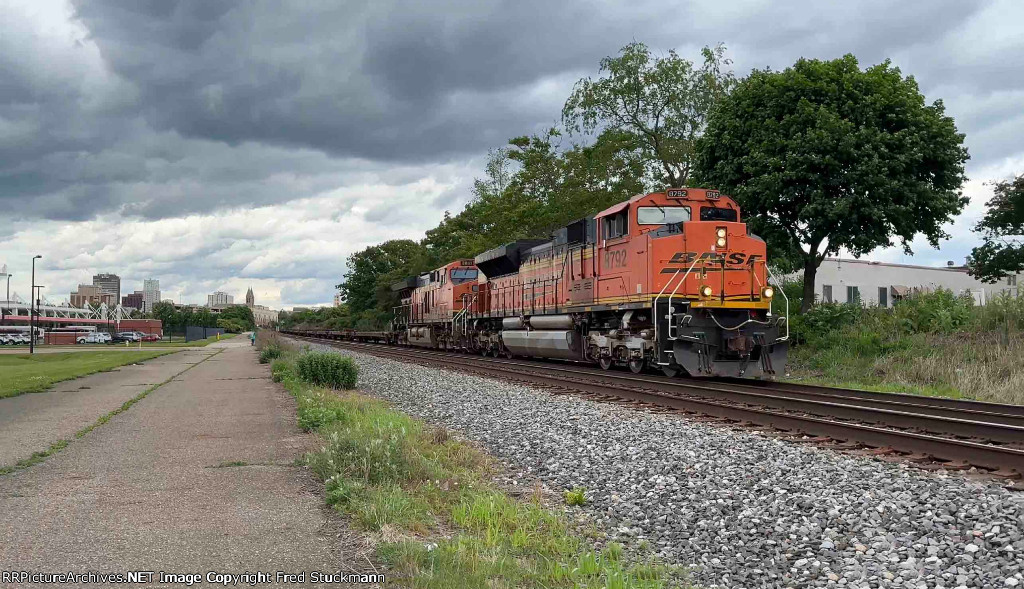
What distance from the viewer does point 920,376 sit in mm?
16812

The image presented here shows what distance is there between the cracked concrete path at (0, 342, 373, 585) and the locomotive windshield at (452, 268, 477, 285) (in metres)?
23.7

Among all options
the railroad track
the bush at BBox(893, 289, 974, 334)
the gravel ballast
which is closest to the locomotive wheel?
the railroad track

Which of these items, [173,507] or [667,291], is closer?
[173,507]

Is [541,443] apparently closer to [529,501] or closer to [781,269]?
[529,501]

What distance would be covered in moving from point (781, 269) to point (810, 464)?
26.5 m

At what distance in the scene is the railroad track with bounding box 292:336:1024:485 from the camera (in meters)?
7.68

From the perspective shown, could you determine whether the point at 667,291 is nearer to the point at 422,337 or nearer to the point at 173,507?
the point at 173,507

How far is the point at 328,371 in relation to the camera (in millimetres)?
17719

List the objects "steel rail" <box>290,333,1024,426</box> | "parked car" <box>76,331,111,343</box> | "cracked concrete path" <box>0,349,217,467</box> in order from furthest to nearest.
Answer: "parked car" <box>76,331,111,343</box>, "steel rail" <box>290,333,1024,426</box>, "cracked concrete path" <box>0,349,217,467</box>

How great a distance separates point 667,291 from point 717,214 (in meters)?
2.79

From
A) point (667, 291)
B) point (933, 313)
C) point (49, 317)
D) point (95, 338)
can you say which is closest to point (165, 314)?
point (49, 317)

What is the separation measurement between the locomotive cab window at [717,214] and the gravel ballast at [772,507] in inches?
321

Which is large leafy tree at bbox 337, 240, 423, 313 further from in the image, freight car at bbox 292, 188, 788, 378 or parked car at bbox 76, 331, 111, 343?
freight car at bbox 292, 188, 788, 378

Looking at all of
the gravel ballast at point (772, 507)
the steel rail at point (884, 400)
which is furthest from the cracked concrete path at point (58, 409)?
the steel rail at point (884, 400)
